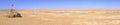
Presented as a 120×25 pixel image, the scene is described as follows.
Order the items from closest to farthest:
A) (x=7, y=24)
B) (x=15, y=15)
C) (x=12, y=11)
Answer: (x=7, y=24) < (x=15, y=15) < (x=12, y=11)

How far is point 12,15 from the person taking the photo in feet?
73.4

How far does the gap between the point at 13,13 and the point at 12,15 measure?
0.98ft

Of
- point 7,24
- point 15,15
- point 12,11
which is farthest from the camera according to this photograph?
point 12,11

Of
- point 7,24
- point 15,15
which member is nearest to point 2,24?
point 7,24

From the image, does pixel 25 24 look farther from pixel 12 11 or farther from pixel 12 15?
pixel 12 11

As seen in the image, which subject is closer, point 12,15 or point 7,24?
point 7,24

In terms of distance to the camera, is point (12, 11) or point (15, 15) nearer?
point (15, 15)

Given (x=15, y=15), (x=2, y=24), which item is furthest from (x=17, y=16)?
(x=2, y=24)

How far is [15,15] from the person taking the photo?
22281 millimetres

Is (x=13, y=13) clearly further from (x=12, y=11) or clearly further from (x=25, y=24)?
(x=25, y=24)

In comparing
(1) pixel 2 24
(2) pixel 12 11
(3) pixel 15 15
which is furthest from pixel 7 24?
(2) pixel 12 11

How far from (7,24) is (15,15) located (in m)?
7.81

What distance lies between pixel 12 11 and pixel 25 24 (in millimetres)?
9445

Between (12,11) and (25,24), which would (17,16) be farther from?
(25,24)
